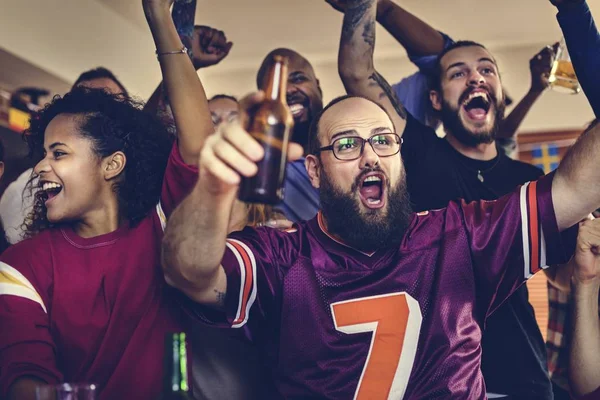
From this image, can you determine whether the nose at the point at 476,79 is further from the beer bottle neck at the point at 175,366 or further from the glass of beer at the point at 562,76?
the beer bottle neck at the point at 175,366

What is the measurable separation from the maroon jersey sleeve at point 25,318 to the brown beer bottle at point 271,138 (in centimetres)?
59

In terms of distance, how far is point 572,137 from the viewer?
5695 mm

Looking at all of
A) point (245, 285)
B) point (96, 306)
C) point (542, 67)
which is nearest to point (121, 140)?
point (96, 306)

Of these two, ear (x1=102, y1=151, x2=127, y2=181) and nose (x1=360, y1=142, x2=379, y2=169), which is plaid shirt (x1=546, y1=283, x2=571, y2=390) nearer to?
nose (x1=360, y1=142, x2=379, y2=169)

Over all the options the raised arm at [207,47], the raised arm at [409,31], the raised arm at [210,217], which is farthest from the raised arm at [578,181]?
the raised arm at [409,31]

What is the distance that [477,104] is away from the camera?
8.17 feet

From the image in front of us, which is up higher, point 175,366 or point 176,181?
point 176,181

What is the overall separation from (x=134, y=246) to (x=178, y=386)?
2.65 feet

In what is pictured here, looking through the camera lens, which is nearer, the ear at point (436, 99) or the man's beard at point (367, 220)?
the man's beard at point (367, 220)

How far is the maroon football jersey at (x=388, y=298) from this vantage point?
161cm

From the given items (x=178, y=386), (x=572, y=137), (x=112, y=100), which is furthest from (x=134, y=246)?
(x=572, y=137)

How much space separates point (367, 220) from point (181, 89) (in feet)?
1.67

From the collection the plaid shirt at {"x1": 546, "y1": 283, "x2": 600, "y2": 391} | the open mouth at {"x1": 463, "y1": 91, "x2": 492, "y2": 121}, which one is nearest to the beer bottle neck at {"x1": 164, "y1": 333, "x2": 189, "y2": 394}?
the plaid shirt at {"x1": 546, "y1": 283, "x2": 600, "y2": 391}

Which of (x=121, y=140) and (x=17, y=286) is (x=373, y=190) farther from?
(x=17, y=286)
